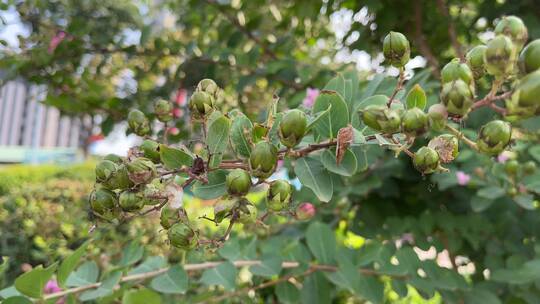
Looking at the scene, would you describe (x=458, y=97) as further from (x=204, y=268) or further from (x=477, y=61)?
(x=204, y=268)

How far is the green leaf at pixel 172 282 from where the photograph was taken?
0.87 meters

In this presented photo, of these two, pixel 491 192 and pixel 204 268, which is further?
pixel 491 192

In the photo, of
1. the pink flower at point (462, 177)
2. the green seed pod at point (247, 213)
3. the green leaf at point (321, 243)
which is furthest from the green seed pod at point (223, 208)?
the pink flower at point (462, 177)

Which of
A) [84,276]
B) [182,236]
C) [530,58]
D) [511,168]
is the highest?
[530,58]

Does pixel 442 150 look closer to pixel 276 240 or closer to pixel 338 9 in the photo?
pixel 276 240

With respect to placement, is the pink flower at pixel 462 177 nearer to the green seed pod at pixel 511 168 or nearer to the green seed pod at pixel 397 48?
the green seed pod at pixel 511 168

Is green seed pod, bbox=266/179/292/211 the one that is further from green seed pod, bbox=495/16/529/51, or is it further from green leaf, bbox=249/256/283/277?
green leaf, bbox=249/256/283/277

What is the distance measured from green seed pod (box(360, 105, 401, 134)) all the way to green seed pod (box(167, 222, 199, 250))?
0.22 meters

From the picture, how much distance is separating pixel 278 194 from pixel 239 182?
51mm

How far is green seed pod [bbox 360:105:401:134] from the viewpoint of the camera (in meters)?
0.45

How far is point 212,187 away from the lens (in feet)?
1.79

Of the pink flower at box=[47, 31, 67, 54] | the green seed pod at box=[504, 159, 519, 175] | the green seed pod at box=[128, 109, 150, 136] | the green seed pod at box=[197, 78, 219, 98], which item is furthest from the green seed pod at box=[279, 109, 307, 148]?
the pink flower at box=[47, 31, 67, 54]

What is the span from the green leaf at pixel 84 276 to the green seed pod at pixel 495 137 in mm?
825

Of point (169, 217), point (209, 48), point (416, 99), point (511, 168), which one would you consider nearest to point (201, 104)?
point (169, 217)
